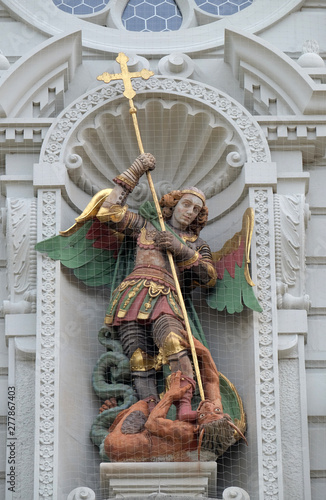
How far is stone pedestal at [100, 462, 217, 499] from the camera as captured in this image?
733 cm

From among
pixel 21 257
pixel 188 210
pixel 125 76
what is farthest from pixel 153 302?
pixel 125 76

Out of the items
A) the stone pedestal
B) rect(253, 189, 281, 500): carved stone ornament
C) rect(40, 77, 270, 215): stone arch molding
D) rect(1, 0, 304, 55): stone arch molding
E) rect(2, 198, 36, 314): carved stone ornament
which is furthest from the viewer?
rect(1, 0, 304, 55): stone arch molding

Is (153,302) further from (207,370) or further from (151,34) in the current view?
(151,34)

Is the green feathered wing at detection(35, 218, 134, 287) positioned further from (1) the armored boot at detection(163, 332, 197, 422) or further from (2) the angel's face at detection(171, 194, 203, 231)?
(1) the armored boot at detection(163, 332, 197, 422)

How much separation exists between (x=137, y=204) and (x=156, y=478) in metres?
1.80

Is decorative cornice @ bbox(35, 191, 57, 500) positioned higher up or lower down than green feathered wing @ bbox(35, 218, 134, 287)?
lower down

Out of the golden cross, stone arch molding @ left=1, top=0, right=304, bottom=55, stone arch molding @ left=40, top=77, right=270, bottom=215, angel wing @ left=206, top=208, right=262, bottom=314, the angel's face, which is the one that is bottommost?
angel wing @ left=206, top=208, right=262, bottom=314

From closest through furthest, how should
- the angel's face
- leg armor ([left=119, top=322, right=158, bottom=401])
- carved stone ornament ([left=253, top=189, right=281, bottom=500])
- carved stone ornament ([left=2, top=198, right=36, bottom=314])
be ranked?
carved stone ornament ([left=253, top=189, right=281, bottom=500])
leg armor ([left=119, top=322, right=158, bottom=401])
carved stone ornament ([left=2, top=198, right=36, bottom=314])
the angel's face

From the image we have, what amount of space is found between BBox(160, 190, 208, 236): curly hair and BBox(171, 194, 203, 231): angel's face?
44 mm

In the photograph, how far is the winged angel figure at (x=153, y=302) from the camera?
24.5ft

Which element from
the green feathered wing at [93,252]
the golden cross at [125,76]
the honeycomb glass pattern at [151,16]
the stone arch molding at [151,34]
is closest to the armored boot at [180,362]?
the green feathered wing at [93,252]

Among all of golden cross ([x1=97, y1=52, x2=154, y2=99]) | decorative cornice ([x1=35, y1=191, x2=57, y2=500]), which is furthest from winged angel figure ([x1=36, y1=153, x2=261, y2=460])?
golden cross ([x1=97, y1=52, x2=154, y2=99])

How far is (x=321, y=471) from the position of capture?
25.1 ft

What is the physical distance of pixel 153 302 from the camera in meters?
7.81
